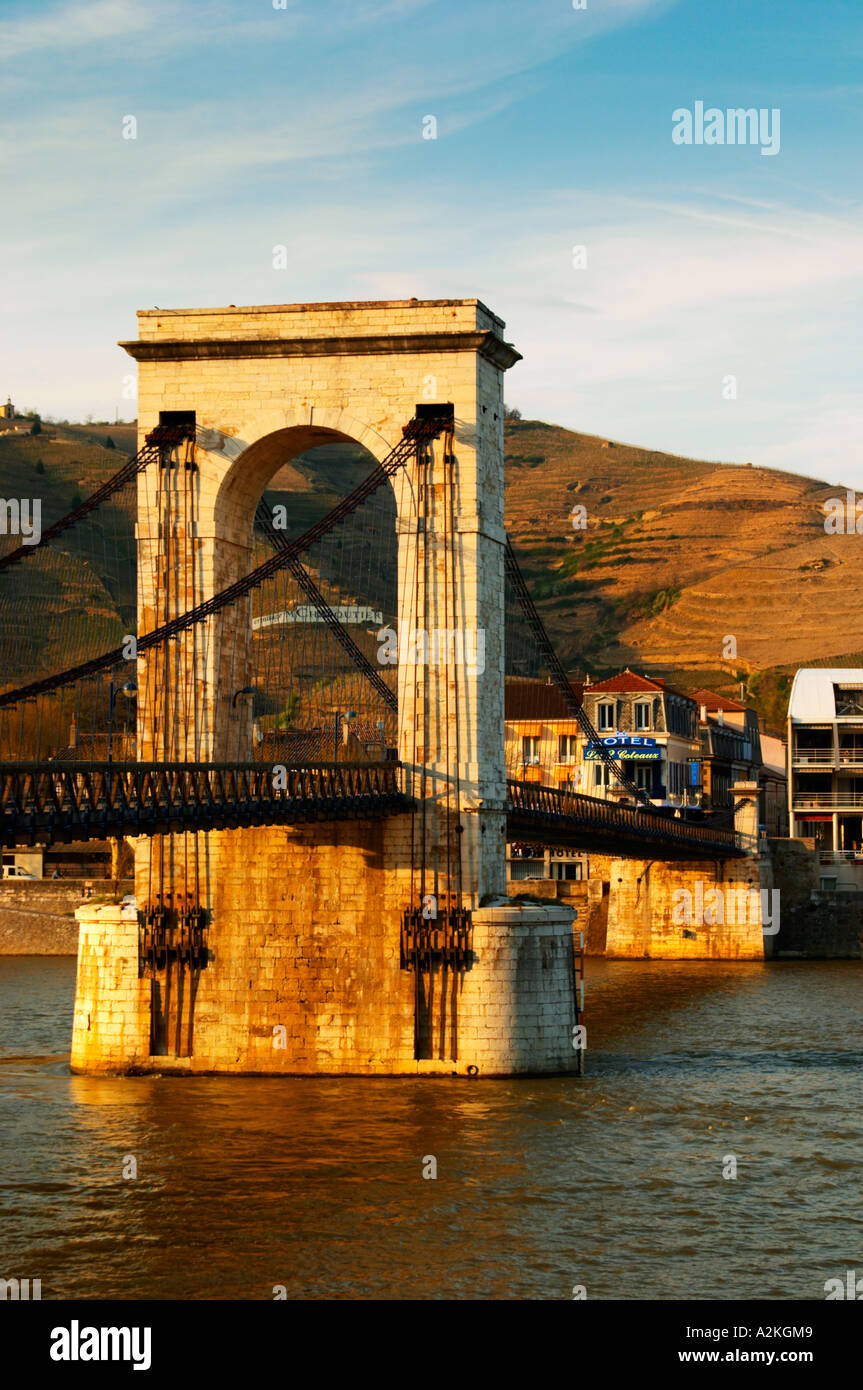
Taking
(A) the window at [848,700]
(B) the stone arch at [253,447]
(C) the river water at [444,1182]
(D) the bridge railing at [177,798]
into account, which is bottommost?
(C) the river water at [444,1182]

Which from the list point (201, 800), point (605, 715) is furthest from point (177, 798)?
point (605, 715)

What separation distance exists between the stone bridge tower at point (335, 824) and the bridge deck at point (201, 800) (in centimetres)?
133

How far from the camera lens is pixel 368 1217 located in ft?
90.5

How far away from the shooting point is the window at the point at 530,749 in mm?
84075

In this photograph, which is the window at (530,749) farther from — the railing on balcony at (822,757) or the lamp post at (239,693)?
the lamp post at (239,693)

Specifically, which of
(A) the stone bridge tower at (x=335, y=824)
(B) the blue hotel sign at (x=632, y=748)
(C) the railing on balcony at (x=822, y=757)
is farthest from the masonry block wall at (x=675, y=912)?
(A) the stone bridge tower at (x=335, y=824)

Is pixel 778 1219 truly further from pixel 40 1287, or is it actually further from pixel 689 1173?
pixel 40 1287

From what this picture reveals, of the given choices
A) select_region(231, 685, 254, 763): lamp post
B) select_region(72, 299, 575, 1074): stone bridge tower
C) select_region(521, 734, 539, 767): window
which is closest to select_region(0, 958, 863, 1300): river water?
select_region(72, 299, 575, 1074): stone bridge tower

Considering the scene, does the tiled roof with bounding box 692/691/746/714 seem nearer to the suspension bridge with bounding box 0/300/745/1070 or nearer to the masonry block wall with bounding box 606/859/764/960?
the masonry block wall with bounding box 606/859/764/960

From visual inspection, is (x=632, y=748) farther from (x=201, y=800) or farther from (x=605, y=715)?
(x=201, y=800)

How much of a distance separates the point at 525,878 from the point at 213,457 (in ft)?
142

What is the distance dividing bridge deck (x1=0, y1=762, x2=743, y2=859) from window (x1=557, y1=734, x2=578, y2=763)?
29.8 metres

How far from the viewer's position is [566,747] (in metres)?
84.2
